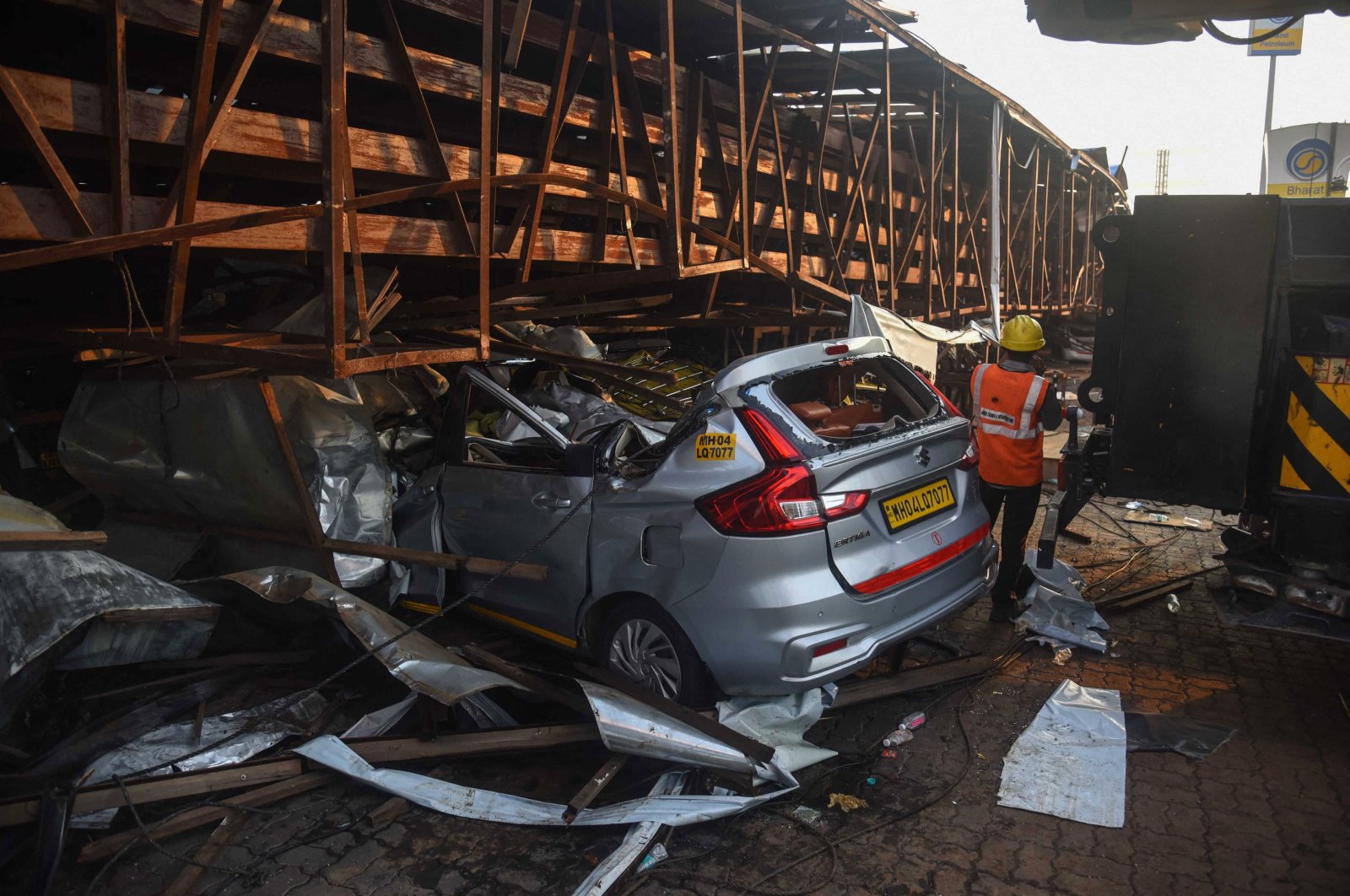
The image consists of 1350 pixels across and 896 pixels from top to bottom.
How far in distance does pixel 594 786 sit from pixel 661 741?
300mm

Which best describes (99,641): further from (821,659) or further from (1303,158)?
(1303,158)

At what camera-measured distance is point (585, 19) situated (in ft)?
19.2

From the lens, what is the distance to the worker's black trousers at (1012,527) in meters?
5.39

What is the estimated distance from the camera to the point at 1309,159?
607 inches

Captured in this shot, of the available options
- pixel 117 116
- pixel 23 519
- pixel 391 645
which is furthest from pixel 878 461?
pixel 117 116

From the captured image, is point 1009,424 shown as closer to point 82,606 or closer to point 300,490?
point 300,490

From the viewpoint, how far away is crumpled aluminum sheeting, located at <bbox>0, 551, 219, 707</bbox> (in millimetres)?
3729

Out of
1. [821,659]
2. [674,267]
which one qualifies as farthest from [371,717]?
[674,267]

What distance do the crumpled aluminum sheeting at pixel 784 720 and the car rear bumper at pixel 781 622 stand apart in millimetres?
106

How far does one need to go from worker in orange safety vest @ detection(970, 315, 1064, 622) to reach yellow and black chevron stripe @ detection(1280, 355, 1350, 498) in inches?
48.8

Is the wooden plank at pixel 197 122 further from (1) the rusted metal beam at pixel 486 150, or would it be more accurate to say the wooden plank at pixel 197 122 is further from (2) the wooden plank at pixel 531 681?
(2) the wooden plank at pixel 531 681

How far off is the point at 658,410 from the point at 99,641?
4047mm

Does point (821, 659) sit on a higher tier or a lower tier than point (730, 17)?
lower

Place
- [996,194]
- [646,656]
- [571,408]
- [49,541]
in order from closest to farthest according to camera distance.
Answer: [49,541]
[646,656]
[571,408]
[996,194]
